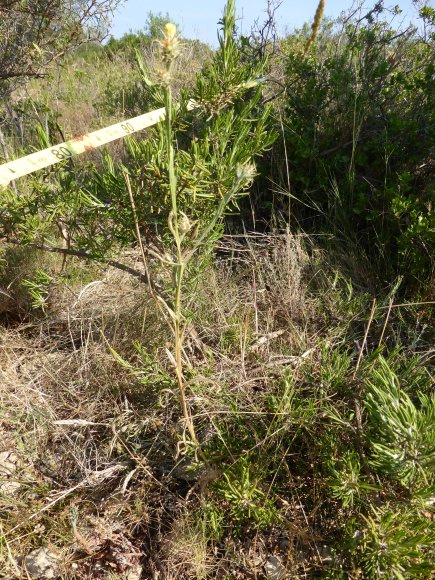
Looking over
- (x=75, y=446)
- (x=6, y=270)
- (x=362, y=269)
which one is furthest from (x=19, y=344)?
(x=362, y=269)

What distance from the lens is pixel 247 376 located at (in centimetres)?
197

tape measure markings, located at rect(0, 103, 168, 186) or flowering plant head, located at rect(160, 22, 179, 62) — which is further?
tape measure markings, located at rect(0, 103, 168, 186)

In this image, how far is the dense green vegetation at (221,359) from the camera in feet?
4.82

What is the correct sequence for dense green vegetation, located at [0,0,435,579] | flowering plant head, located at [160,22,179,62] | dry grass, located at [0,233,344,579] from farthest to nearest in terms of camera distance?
dry grass, located at [0,233,344,579], dense green vegetation, located at [0,0,435,579], flowering plant head, located at [160,22,179,62]

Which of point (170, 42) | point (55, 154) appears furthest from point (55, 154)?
point (170, 42)

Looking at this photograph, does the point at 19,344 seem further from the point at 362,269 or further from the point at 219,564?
the point at 362,269

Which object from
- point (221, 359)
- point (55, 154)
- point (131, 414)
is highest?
point (55, 154)

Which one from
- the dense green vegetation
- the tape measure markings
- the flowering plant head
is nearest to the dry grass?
the dense green vegetation

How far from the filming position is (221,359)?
6.75ft

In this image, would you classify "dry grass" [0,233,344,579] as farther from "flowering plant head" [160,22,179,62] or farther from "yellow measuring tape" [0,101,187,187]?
"flowering plant head" [160,22,179,62]

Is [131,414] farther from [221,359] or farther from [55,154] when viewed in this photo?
[55,154]

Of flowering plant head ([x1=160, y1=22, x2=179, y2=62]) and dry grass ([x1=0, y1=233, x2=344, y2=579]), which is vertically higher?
flowering plant head ([x1=160, y1=22, x2=179, y2=62])

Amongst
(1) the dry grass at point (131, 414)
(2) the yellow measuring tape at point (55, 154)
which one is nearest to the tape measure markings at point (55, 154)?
(2) the yellow measuring tape at point (55, 154)

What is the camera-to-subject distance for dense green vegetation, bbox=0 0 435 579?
4.82ft
